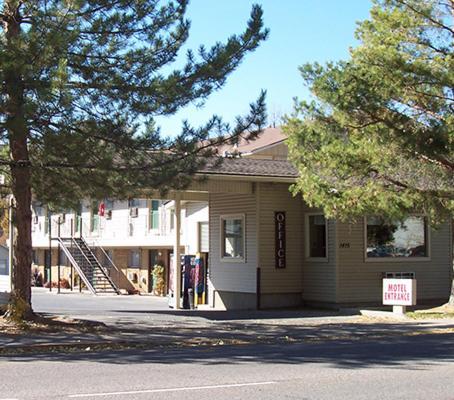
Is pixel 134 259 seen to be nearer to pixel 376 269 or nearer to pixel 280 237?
pixel 280 237

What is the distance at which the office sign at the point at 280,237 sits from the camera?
25547mm

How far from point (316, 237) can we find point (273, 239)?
1.45 metres

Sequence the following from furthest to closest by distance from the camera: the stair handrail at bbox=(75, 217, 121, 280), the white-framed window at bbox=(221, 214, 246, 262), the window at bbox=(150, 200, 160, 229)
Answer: the stair handrail at bbox=(75, 217, 121, 280) → the window at bbox=(150, 200, 160, 229) → the white-framed window at bbox=(221, 214, 246, 262)

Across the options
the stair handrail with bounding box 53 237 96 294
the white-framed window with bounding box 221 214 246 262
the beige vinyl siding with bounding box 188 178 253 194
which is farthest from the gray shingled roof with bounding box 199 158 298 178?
the stair handrail with bounding box 53 237 96 294

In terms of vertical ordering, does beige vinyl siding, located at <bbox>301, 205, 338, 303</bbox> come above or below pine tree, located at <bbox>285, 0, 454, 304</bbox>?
below

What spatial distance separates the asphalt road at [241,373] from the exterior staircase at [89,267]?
89.2ft

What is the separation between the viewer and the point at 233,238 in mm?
27078

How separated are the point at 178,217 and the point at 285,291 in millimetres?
4308

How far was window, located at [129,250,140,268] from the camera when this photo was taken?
42906mm

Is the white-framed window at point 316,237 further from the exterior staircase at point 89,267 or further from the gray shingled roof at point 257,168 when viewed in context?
the exterior staircase at point 89,267

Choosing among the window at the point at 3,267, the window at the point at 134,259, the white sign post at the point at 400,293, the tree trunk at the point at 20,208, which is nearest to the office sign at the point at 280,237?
the white sign post at the point at 400,293

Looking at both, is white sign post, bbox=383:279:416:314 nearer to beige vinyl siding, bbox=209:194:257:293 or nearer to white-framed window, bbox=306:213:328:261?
white-framed window, bbox=306:213:328:261

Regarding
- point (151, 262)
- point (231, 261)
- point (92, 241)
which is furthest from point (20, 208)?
point (92, 241)

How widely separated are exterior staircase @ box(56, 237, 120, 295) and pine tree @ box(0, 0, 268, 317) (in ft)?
78.3
